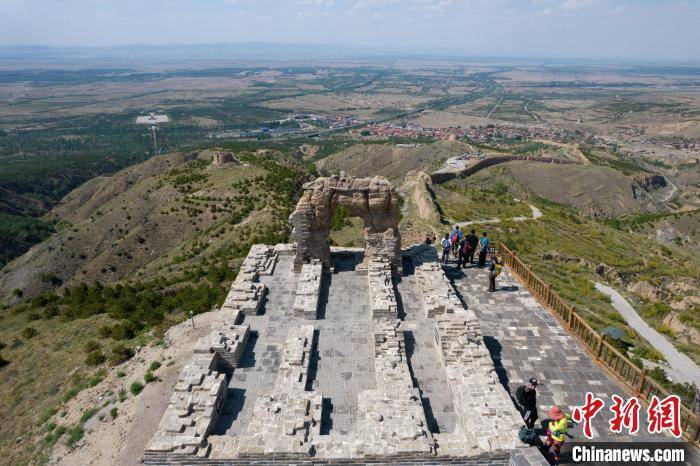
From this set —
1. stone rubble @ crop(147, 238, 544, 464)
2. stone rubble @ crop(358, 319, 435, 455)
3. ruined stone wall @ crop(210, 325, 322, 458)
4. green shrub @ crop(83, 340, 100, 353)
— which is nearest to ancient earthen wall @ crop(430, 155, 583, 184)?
stone rubble @ crop(147, 238, 544, 464)

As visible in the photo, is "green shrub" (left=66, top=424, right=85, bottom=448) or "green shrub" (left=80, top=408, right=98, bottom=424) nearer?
"green shrub" (left=66, top=424, right=85, bottom=448)

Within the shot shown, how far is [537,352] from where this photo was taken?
47.8ft

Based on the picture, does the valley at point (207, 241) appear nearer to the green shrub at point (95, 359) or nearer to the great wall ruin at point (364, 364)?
the green shrub at point (95, 359)

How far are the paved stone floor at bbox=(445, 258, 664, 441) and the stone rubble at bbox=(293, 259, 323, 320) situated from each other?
22.0 feet

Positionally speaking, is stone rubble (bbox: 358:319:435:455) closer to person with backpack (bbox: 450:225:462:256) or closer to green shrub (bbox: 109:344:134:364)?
person with backpack (bbox: 450:225:462:256)

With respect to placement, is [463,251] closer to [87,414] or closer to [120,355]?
[120,355]

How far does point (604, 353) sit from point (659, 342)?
9151mm

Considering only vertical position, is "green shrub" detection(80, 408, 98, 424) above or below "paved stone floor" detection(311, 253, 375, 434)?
below

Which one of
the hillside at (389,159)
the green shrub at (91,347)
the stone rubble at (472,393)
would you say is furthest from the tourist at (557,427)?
the hillside at (389,159)

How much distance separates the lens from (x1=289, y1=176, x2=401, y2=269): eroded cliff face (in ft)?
60.8

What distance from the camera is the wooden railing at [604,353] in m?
11.3

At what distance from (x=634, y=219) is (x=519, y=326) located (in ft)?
190

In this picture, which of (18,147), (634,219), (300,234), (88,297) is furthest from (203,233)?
(18,147)

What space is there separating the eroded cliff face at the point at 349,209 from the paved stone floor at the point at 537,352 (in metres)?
4.21
